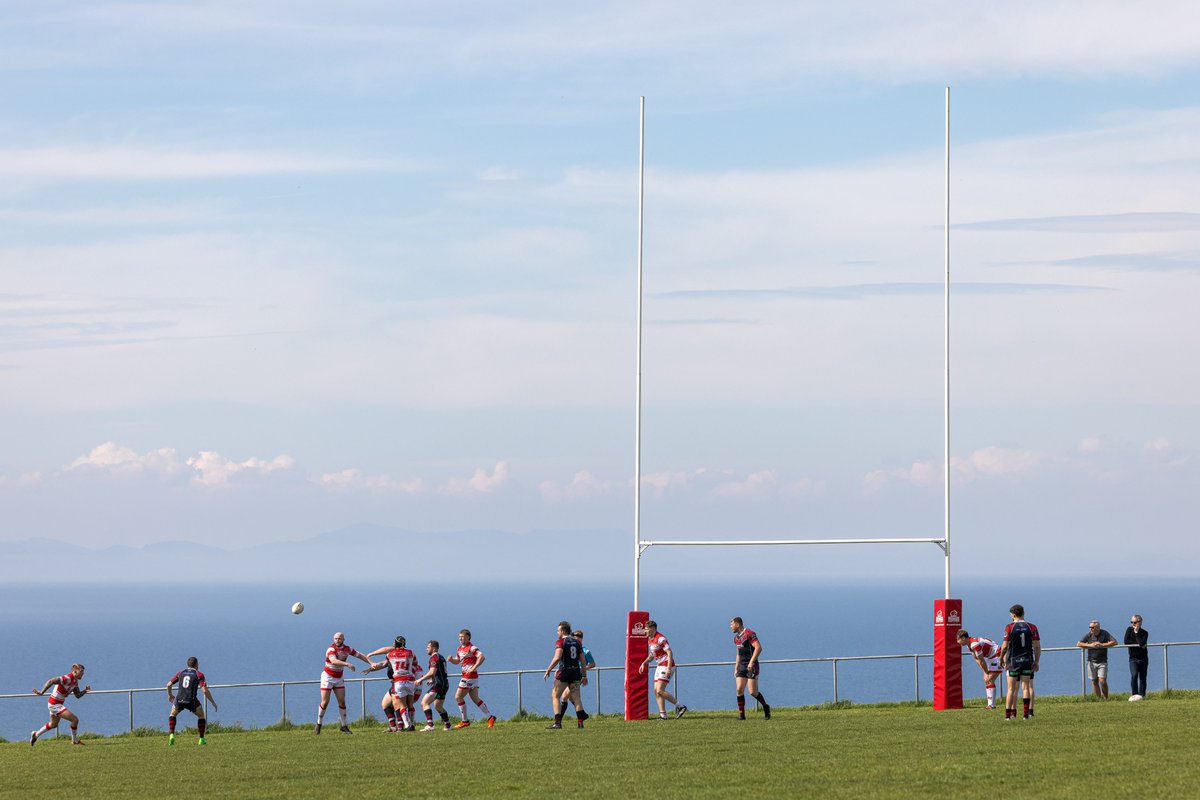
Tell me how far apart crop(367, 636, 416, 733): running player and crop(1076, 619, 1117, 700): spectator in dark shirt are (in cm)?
1189

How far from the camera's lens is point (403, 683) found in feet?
87.0

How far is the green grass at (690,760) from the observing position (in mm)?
15945

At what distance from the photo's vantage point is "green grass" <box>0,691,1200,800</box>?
15945 mm

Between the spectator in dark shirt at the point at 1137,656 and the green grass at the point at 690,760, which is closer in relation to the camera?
the green grass at the point at 690,760

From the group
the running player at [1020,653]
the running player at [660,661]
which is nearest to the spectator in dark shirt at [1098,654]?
the running player at [1020,653]

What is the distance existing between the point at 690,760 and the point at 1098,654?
12.8 metres

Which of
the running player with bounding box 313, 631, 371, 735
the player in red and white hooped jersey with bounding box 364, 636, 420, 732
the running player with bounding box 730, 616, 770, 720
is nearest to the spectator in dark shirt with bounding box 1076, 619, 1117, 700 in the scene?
the running player with bounding box 730, 616, 770, 720

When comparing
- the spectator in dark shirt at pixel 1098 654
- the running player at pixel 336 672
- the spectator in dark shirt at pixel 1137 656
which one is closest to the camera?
the running player at pixel 336 672

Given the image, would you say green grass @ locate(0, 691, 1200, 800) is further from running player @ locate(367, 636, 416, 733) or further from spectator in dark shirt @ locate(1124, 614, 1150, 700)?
spectator in dark shirt @ locate(1124, 614, 1150, 700)

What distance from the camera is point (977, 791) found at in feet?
48.8

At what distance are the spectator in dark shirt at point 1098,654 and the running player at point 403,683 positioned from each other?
1189 cm

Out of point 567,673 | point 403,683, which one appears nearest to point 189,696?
point 403,683

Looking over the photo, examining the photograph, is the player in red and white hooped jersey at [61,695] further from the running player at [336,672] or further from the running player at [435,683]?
the running player at [435,683]

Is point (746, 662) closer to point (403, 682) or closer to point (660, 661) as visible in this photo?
point (660, 661)
